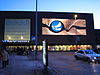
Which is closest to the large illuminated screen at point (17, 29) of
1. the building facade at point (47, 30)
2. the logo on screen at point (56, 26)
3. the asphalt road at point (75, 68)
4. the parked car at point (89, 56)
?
the building facade at point (47, 30)

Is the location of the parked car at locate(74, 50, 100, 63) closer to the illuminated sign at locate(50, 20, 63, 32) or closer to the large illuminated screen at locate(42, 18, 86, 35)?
the large illuminated screen at locate(42, 18, 86, 35)

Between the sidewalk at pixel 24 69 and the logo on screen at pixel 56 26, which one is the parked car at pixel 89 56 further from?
the logo on screen at pixel 56 26

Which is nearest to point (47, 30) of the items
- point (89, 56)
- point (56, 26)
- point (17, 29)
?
point (56, 26)

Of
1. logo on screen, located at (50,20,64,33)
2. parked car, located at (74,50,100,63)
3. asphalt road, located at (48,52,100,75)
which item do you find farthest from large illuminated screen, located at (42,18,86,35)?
asphalt road, located at (48,52,100,75)

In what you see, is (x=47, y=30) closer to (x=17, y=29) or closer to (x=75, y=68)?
(x=17, y=29)

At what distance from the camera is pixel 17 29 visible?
67688 mm

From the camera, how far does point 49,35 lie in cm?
6831

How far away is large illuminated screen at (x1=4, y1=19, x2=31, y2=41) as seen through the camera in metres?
67.1

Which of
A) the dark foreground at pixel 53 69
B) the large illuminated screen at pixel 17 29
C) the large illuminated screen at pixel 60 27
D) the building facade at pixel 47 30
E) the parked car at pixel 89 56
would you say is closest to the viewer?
the dark foreground at pixel 53 69

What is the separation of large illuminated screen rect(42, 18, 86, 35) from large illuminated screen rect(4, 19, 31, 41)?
625cm

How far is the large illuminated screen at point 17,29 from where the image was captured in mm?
67062

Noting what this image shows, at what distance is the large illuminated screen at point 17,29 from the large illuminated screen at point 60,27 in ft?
20.5

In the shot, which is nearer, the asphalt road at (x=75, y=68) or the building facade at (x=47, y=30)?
the asphalt road at (x=75, y=68)

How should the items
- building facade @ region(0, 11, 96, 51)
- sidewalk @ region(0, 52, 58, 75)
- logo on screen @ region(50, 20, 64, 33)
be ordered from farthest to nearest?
logo on screen @ region(50, 20, 64, 33)
building facade @ region(0, 11, 96, 51)
sidewalk @ region(0, 52, 58, 75)
